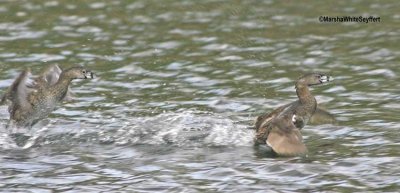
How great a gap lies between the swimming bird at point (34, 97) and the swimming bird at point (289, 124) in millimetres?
2740

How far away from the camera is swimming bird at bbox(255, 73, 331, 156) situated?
1284cm

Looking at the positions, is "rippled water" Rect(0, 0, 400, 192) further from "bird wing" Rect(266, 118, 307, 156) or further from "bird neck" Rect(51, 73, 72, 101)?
"bird neck" Rect(51, 73, 72, 101)

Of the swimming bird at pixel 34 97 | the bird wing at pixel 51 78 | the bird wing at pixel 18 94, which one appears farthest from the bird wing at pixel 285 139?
the bird wing at pixel 18 94

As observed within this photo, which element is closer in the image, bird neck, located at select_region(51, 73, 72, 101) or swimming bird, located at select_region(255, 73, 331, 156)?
swimming bird, located at select_region(255, 73, 331, 156)

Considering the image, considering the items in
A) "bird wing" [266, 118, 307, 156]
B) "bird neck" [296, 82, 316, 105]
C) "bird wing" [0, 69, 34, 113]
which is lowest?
"bird wing" [266, 118, 307, 156]

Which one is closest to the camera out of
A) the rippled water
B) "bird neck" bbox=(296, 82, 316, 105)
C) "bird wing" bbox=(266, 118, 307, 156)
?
the rippled water

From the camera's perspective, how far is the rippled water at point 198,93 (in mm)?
12031

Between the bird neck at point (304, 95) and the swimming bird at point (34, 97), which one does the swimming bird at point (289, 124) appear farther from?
the swimming bird at point (34, 97)

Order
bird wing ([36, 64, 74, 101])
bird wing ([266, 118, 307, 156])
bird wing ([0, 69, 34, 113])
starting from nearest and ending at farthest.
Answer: bird wing ([266, 118, 307, 156])
bird wing ([0, 69, 34, 113])
bird wing ([36, 64, 74, 101])

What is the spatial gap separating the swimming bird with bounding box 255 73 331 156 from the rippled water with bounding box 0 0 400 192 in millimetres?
190

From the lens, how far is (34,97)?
49.1ft

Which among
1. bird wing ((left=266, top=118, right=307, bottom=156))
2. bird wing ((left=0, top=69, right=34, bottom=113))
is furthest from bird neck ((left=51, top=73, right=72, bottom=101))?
bird wing ((left=266, top=118, right=307, bottom=156))

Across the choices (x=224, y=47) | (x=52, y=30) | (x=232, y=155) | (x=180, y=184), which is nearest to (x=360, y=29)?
(x=224, y=47)

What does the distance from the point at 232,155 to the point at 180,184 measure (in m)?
1.57
